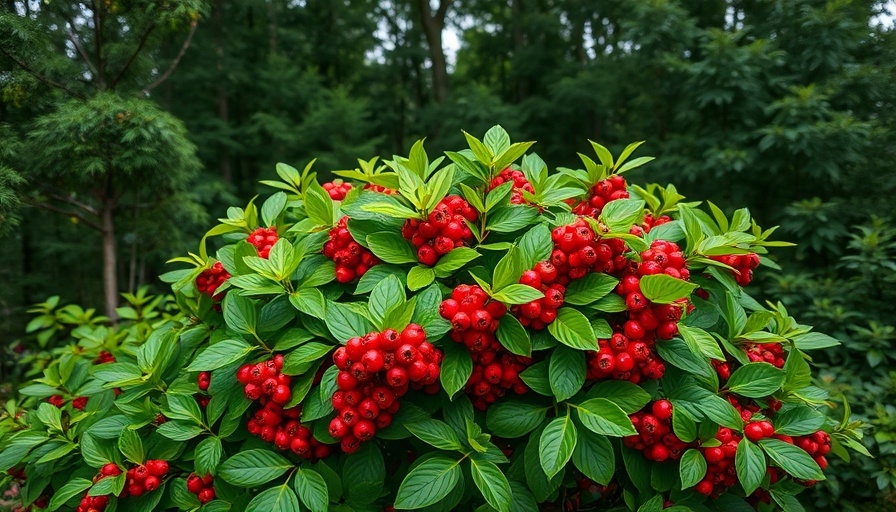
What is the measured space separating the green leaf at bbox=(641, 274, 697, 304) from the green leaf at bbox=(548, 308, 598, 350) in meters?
0.19

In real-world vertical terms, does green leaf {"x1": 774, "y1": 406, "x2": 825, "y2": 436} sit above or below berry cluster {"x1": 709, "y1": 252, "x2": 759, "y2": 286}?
below

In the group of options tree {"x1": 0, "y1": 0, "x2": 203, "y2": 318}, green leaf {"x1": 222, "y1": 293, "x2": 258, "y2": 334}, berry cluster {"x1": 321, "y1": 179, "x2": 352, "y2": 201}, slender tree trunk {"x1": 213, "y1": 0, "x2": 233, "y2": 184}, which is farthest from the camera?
slender tree trunk {"x1": 213, "y1": 0, "x2": 233, "y2": 184}

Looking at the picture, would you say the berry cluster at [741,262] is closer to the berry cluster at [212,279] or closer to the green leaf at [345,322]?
the green leaf at [345,322]

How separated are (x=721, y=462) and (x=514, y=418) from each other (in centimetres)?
60

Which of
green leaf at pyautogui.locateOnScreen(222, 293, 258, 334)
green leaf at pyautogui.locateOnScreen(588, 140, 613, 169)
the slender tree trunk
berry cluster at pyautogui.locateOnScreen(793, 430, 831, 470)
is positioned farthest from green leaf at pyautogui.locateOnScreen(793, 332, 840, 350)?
the slender tree trunk

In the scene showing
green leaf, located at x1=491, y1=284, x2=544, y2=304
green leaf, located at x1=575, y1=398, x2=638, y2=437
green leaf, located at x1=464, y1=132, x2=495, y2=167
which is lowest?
green leaf, located at x1=575, y1=398, x2=638, y2=437

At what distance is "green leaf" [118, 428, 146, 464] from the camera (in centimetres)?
166

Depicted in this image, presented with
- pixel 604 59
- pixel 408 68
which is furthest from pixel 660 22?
pixel 408 68

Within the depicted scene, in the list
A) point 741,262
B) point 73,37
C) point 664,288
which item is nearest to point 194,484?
point 664,288

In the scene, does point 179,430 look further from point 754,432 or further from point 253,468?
point 754,432

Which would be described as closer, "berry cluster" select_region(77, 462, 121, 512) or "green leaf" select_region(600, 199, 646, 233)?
"green leaf" select_region(600, 199, 646, 233)

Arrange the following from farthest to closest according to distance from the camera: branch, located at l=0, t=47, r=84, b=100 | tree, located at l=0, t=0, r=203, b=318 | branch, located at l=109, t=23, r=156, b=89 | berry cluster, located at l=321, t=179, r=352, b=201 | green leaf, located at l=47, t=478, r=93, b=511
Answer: branch, located at l=109, t=23, r=156, b=89
tree, located at l=0, t=0, r=203, b=318
branch, located at l=0, t=47, r=84, b=100
berry cluster, located at l=321, t=179, r=352, b=201
green leaf, located at l=47, t=478, r=93, b=511

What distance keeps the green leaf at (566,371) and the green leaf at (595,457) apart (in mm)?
151

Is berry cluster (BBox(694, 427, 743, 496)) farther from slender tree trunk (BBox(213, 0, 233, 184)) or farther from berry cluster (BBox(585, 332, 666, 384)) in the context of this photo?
slender tree trunk (BBox(213, 0, 233, 184))
